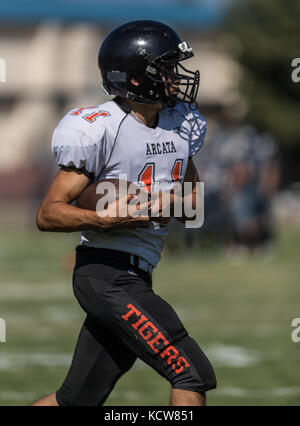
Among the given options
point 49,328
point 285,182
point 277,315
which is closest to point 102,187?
point 49,328

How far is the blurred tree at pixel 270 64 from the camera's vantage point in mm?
27797

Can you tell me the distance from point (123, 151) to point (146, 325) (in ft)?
2.36

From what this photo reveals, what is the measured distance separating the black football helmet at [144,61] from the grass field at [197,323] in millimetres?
2065

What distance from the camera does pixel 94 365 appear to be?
3871 millimetres

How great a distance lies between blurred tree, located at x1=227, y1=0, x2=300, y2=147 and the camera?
27.8 m

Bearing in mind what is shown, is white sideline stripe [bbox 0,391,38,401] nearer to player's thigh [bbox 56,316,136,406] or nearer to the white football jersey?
player's thigh [bbox 56,316,136,406]

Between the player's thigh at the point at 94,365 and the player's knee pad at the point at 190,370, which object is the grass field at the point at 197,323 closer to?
the player's thigh at the point at 94,365

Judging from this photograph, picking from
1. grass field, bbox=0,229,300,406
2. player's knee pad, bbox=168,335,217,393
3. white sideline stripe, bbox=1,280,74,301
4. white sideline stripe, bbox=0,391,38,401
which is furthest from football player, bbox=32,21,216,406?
white sideline stripe, bbox=1,280,74,301

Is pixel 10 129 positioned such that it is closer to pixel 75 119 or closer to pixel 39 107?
pixel 39 107

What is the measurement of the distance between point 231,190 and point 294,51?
14.1 m

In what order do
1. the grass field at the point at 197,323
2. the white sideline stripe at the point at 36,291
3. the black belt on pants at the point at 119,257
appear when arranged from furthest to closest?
the white sideline stripe at the point at 36,291 < the grass field at the point at 197,323 < the black belt on pants at the point at 119,257

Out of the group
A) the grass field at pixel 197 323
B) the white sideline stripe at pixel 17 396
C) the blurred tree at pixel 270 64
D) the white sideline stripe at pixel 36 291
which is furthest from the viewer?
the blurred tree at pixel 270 64

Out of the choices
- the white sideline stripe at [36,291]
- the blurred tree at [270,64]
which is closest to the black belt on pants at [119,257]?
the white sideline stripe at [36,291]

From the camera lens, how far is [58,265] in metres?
12.7
